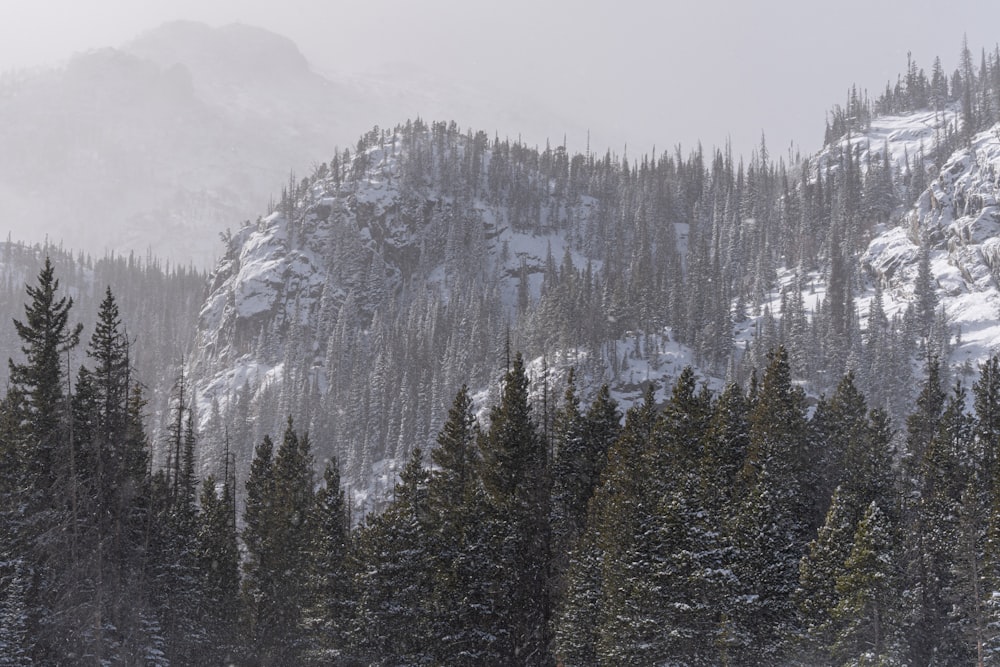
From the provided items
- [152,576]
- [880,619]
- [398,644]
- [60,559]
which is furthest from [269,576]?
[880,619]

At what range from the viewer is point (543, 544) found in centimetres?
4488

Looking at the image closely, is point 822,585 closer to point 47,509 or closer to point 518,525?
point 518,525

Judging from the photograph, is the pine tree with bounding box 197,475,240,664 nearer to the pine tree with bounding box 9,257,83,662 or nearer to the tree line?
the tree line

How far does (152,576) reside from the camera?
4916 cm

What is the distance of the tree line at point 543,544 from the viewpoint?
4059 cm

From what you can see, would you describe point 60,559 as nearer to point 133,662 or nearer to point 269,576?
point 133,662

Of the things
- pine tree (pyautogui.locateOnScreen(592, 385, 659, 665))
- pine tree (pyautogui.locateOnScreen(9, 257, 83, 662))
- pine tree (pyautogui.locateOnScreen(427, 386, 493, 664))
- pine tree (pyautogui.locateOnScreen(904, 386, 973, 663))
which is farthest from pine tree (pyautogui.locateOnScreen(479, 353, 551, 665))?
pine tree (pyautogui.locateOnScreen(904, 386, 973, 663))

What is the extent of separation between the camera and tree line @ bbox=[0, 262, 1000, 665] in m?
40.6

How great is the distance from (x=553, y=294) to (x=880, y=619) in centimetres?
14030

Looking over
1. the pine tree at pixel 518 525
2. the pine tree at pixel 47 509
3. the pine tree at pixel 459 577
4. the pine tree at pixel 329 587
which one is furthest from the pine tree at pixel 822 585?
the pine tree at pixel 47 509

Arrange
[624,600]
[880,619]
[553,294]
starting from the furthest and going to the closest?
[553,294], [880,619], [624,600]

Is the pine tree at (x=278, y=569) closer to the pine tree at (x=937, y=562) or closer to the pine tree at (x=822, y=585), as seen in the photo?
the pine tree at (x=822, y=585)

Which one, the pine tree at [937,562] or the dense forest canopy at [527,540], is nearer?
the dense forest canopy at [527,540]

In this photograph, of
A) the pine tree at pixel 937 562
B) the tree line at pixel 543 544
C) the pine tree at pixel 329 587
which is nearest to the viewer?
the tree line at pixel 543 544
